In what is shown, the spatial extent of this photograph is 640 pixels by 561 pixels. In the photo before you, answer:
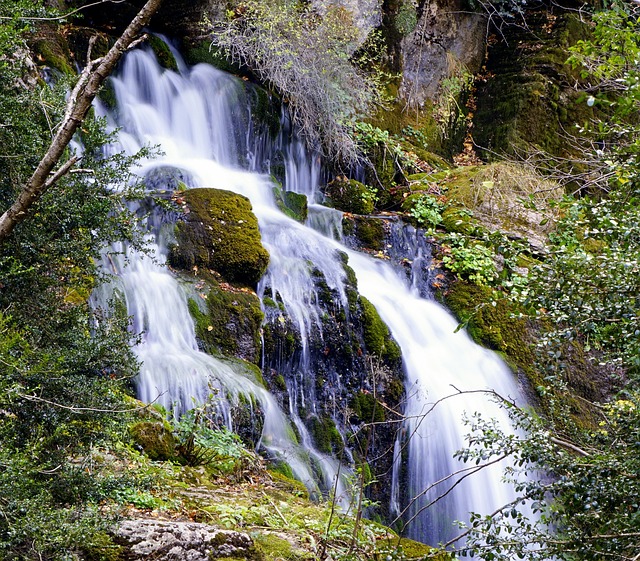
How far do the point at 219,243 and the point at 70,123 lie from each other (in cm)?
484

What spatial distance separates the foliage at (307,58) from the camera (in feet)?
36.5

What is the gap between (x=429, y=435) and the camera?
7.25m

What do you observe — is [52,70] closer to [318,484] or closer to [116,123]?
[116,123]

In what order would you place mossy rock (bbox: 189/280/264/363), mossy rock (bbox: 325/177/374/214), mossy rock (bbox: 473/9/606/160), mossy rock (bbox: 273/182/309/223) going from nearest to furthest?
mossy rock (bbox: 189/280/264/363) → mossy rock (bbox: 273/182/309/223) → mossy rock (bbox: 325/177/374/214) → mossy rock (bbox: 473/9/606/160)

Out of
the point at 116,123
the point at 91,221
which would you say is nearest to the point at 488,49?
the point at 116,123

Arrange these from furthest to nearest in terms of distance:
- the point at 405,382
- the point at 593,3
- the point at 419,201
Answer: the point at 593,3 → the point at 419,201 → the point at 405,382

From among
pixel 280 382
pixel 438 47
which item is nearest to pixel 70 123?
pixel 280 382

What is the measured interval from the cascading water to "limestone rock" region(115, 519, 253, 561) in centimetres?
145

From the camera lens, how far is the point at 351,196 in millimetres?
11461

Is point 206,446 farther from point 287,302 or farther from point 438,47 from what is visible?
point 438,47

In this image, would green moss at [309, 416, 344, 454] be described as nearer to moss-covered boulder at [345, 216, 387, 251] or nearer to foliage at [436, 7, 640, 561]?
foliage at [436, 7, 640, 561]

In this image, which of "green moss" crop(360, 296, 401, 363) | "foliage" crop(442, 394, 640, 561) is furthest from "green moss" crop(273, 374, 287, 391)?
"foliage" crop(442, 394, 640, 561)

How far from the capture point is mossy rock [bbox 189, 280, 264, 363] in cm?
673

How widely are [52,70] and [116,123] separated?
1335mm
